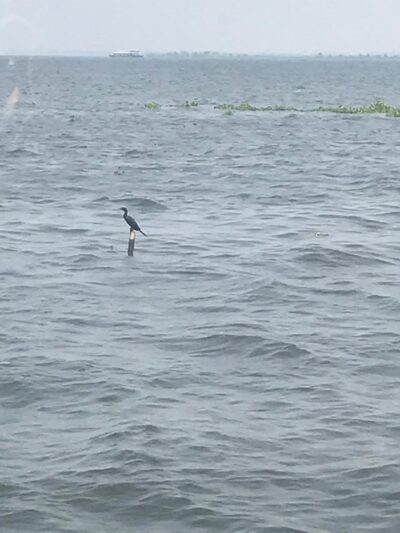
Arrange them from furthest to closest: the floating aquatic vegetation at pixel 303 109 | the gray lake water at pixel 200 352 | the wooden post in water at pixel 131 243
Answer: the floating aquatic vegetation at pixel 303 109
the wooden post in water at pixel 131 243
the gray lake water at pixel 200 352

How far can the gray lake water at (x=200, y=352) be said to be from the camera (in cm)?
1717

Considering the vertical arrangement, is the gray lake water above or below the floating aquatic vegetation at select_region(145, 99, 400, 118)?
below

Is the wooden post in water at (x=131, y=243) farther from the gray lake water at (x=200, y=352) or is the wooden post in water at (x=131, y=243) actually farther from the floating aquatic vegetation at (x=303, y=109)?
the floating aquatic vegetation at (x=303, y=109)

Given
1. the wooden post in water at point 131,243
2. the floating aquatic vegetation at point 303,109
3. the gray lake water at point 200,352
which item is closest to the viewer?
the gray lake water at point 200,352

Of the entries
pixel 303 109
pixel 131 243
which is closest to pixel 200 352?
pixel 131 243

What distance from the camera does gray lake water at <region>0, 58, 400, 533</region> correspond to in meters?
17.2

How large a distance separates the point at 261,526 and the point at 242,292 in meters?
13.4

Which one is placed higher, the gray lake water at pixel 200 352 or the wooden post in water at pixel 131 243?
the wooden post in water at pixel 131 243

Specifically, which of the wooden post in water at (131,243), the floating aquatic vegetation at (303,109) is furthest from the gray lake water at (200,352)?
the floating aquatic vegetation at (303,109)

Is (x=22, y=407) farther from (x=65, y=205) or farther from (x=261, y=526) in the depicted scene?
(x=65, y=205)

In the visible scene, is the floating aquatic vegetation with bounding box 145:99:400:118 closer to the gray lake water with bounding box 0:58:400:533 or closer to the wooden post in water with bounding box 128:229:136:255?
the gray lake water with bounding box 0:58:400:533

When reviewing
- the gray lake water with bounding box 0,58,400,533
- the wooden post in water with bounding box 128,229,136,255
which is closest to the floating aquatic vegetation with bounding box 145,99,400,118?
the gray lake water with bounding box 0,58,400,533

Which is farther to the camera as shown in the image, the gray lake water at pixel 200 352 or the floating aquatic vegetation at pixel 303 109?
the floating aquatic vegetation at pixel 303 109

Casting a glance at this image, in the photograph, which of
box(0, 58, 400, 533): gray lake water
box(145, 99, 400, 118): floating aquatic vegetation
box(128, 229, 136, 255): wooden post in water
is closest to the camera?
box(0, 58, 400, 533): gray lake water
